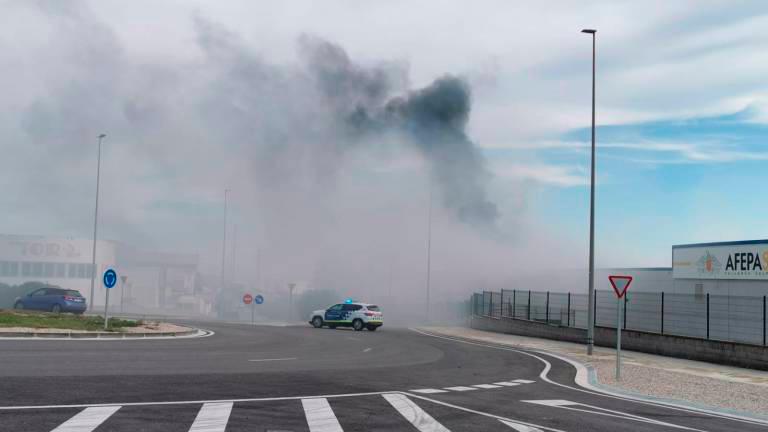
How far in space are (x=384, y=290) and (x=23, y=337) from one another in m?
66.0

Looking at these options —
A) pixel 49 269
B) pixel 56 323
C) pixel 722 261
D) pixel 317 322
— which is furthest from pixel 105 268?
pixel 722 261

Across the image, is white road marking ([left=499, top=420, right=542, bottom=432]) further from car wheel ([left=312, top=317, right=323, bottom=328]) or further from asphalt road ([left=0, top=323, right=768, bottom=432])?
car wheel ([left=312, top=317, right=323, bottom=328])

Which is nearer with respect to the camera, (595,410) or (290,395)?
(595,410)

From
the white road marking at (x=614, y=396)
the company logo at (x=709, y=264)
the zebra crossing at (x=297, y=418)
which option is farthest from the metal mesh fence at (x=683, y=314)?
the zebra crossing at (x=297, y=418)

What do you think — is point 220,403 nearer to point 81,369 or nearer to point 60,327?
point 81,369

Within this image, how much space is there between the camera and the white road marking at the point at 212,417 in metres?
9.43

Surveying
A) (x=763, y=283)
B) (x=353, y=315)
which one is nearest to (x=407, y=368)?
(x=353, y=315)

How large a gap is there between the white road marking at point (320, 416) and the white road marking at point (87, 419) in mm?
2571

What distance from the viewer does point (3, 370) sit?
48.4ft

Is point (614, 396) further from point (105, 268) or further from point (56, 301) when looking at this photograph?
point (105, 268)

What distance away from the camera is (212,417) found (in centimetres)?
1034

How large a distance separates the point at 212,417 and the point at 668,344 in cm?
2083

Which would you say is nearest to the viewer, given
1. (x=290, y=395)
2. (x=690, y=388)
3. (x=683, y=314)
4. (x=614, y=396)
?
(x=290, y=395)

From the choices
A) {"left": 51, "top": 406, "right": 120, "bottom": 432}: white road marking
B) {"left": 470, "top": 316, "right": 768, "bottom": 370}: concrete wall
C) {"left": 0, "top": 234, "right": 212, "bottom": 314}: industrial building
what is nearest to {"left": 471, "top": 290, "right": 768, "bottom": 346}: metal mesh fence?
{"left": 470, "top": 316, "right": 768, "bottom": 370}: concrete wall
